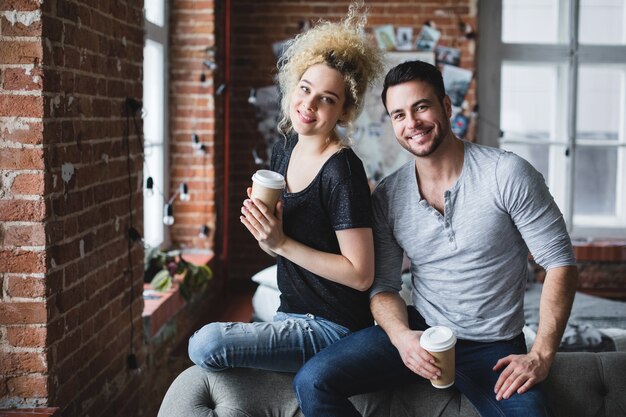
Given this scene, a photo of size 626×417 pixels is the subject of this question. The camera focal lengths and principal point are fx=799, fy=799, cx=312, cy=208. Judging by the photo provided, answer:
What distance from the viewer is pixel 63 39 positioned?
229 cm

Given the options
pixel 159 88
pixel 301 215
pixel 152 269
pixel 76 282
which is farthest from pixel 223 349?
pixel 159 88

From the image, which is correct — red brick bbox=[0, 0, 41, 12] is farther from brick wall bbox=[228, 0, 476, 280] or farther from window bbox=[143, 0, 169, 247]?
brick wall bbox=[228, 0, 476, 280]

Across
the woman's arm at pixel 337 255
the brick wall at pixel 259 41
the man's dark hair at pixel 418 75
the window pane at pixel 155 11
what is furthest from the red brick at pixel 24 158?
the brick wall at pixel 259 41

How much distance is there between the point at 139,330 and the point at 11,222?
1091 mm

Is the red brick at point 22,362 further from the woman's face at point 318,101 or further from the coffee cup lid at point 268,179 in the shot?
the woman's face at point 318,101

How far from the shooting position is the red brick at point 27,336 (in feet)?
7.29

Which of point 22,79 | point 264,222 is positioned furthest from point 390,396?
point 22,79

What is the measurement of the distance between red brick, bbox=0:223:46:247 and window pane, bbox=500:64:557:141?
4027 mm

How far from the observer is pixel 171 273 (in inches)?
153

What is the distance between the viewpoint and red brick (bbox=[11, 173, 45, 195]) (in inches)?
85.4

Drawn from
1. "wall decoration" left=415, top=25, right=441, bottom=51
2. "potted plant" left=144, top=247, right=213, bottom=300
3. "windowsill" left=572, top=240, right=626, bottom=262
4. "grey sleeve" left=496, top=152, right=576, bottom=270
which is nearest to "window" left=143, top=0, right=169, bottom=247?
"potted plant" left=144, top=247, right=213, bottom=300

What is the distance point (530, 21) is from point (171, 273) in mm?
3168

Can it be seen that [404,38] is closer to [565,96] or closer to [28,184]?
[565,96]

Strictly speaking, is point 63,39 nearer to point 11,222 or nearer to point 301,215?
point 11,222
